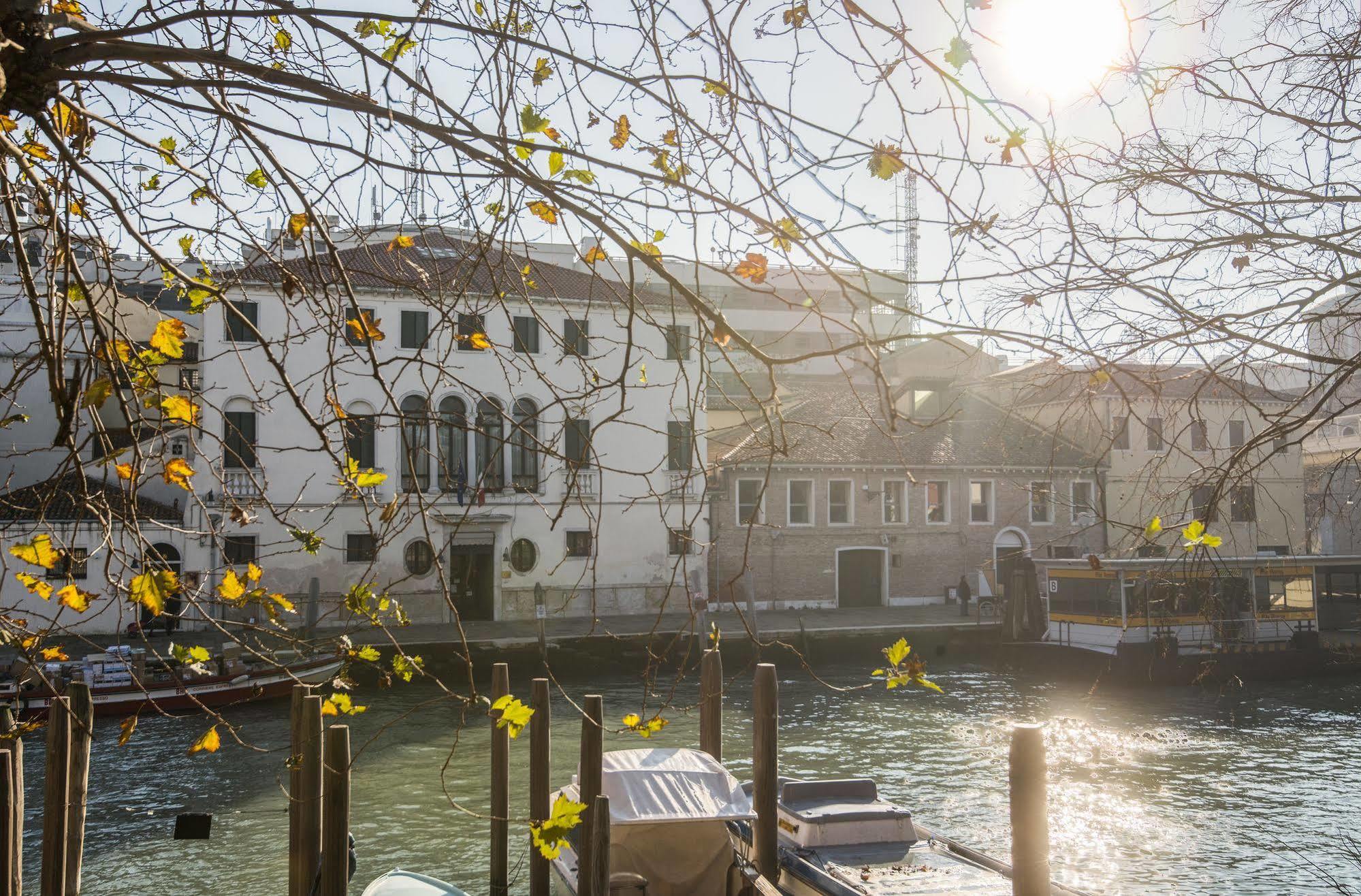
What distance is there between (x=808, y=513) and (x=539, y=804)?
21171mm

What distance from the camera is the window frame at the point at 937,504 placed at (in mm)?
31688

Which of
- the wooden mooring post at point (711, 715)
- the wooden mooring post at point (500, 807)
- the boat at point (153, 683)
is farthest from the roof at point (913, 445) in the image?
the wooden mooring post at point (500, 807)

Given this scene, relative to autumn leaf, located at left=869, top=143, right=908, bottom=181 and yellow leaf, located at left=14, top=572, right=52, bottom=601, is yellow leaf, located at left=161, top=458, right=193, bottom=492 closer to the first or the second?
yellow leaf, located at left=14, top=572, right=52, bottom=601

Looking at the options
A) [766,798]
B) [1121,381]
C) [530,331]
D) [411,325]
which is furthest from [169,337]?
[530,331]

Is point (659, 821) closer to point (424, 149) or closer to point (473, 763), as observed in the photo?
point (424, 149)

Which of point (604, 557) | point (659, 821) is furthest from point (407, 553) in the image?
point (659, 821)

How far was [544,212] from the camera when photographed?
12.1ft

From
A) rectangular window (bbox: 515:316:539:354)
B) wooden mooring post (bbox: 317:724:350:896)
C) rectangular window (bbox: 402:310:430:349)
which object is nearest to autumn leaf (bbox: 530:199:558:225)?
wooden mooring post (bbox: 317:724:350:896)

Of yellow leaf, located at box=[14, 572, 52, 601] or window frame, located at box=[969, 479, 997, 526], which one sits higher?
window frame, located at box=[969, 479, 997, 526]

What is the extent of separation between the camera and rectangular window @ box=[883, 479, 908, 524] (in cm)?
3141

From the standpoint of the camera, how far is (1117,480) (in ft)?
106

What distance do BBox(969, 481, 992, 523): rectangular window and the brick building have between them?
1.0 inches

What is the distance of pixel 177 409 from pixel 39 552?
502 millimetres

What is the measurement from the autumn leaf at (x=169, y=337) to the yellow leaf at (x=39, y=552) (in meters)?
0.58
